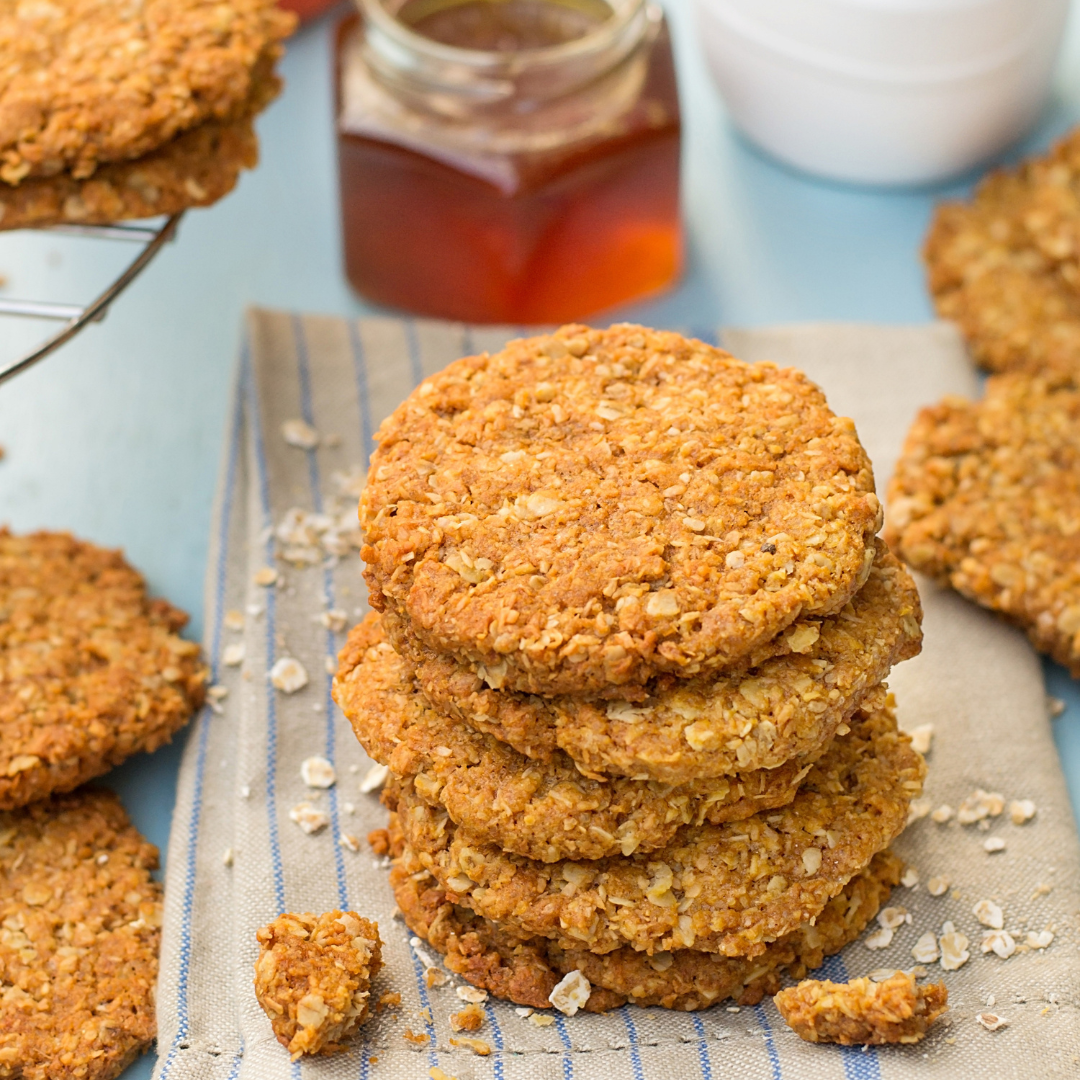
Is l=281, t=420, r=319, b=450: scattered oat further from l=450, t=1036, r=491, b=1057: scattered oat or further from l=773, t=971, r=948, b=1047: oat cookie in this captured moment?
l=773, t=971, r=948, b=1047: oat cookie

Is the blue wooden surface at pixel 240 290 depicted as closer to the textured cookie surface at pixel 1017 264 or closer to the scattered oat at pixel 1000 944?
the textured cookie surface at pixel 1017 264

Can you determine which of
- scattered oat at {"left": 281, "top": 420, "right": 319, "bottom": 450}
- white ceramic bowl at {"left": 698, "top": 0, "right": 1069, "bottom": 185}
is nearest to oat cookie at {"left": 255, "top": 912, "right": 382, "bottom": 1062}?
scattered oat at {"left": 281, "top": 420, "right": 319, "bottom": 450}

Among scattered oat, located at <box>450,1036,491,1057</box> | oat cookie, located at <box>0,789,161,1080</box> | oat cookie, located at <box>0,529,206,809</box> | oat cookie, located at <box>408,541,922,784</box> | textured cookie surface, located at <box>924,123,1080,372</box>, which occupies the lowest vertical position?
oat cookie, located at <box>0,789,161,1080</box>

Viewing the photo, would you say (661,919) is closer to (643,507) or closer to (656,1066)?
(656,1066)

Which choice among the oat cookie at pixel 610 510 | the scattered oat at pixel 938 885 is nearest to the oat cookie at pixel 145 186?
the oat cookie at pixel 610 510

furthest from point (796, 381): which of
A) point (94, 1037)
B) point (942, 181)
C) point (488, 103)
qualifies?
point (942, 181)

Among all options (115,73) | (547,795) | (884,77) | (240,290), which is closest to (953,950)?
(547,795)
